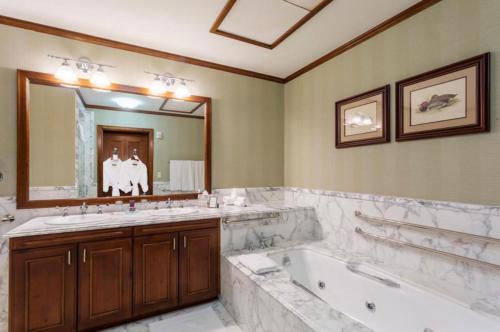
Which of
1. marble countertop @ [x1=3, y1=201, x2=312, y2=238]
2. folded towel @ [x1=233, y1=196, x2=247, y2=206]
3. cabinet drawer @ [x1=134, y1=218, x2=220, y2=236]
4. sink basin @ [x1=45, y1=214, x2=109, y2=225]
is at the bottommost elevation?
cabinet drawer @ [x1=134, y1=218, x2=220, y2=236]

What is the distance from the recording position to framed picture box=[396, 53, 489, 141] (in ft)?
5.22

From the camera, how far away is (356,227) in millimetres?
2402

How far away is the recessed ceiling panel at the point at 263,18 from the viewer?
196 centimetres

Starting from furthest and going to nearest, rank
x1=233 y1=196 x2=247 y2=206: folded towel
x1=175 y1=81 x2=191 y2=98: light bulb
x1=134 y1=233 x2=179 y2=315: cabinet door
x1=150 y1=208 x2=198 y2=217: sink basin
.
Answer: x1=233 y1=196 x2=247 y2=206: folded towel → x1=175 y1=81 x2=191 y2=98: light bulb → x1=150 y1=208 x2=198 y2=217: sink basin → x1=134 y1=233 x2=179 y2=315: cabinet door

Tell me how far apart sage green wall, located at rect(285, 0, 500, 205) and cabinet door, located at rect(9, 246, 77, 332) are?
2.45 m

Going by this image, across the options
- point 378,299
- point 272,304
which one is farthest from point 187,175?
point 378,299

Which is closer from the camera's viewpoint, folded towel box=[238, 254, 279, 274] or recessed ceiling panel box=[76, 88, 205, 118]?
folded towel box=[238, 254, 279, 274]

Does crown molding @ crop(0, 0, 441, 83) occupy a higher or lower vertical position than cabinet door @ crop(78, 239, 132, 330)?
higher

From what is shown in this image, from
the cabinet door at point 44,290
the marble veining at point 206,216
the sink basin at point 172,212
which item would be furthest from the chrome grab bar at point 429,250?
the cabinet door at point 44,290


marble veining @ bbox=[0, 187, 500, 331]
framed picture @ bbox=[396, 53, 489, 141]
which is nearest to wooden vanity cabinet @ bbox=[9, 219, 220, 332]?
marble veining @ bbox=[0, 187, 500, 331]

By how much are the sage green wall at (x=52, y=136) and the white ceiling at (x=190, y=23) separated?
62 cm

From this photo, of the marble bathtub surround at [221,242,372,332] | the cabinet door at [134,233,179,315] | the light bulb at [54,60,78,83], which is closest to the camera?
the marble bathtub surround at [221,242,372,332]

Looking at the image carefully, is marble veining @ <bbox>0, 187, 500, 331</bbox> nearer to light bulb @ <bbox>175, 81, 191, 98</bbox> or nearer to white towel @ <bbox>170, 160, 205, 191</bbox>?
white towel @ <bbox>170, 160, 205, 191</bbox>

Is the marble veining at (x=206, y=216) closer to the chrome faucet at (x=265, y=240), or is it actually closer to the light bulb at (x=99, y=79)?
the chrome faucet at (x=265, y=240)
